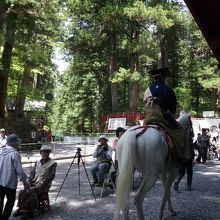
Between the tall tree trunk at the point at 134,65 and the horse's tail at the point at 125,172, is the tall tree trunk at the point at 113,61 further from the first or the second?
the horse's tail at the point at 125,172

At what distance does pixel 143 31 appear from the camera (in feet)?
113

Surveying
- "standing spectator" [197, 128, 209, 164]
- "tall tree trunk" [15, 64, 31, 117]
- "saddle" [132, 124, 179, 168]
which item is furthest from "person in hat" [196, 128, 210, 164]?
"saddle" [132, 124, 179, 168]

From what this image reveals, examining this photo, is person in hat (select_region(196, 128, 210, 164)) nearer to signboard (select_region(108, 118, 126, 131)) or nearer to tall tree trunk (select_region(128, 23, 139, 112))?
signboard (select_region(108, 118, 126, 131))

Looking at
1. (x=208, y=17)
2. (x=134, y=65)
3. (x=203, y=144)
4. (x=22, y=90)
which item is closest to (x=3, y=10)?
(x=22, y=90)

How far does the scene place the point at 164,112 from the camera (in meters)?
7.41

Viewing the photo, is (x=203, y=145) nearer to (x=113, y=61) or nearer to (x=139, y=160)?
(x=139, y=160)

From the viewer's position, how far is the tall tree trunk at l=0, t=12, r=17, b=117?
23.0m

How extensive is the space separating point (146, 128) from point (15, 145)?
90.9 inches

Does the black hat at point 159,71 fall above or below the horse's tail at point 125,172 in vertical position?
above

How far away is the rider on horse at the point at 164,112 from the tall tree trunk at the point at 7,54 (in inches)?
676

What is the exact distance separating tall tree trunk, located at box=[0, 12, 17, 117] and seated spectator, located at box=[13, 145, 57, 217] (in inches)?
635

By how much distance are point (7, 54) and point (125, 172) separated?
68.5ft

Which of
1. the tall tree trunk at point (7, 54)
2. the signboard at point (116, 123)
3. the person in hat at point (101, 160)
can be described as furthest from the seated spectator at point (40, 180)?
the signboard at point (116, 123)

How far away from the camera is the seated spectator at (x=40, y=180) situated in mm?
7727
